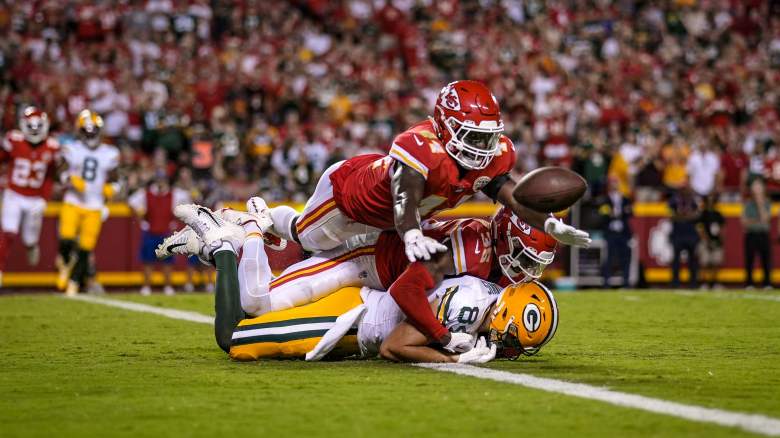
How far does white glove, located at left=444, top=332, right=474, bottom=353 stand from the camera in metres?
5.65

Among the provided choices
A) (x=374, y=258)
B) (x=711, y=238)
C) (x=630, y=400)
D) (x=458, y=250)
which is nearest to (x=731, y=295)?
(x=711, y=238)

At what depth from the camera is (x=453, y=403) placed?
4496mm

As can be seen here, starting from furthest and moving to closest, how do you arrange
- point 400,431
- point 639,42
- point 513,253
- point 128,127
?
1. point 639,42
2. point 128,127
3. point 513,253
4. point 400,431

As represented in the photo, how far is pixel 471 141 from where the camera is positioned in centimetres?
580

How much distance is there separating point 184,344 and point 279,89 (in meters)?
9.34

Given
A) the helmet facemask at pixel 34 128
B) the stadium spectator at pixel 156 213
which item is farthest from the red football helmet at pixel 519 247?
the stadium spectator at pixel 156 213

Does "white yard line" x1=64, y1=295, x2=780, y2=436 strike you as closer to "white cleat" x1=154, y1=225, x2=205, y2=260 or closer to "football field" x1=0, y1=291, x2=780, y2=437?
"football field" x1=0, y1=291, x2=780, y2=437

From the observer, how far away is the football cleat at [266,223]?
22.9 feet

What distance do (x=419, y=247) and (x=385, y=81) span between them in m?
11.5

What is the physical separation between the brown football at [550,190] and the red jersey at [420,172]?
1.46 ft

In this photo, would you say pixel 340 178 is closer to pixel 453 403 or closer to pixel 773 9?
pixel 453 403

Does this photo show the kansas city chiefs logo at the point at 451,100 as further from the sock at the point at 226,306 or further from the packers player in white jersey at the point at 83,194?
the packers player in white jersey at the point at 83,194

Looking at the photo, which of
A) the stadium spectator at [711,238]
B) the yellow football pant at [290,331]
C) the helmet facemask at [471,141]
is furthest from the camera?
the stadium spectator at [711,238]

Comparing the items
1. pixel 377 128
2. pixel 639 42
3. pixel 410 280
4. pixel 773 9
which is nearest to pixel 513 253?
pixel 410 280
